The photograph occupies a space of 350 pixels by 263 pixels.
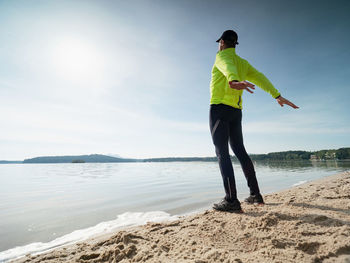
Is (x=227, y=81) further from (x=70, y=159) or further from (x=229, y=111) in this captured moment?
(x=70, y=159)

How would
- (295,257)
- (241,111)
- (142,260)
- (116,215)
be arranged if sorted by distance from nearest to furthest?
(295,257) → (142,260) → (241,111) → (116,215)

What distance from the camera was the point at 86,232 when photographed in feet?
9.18

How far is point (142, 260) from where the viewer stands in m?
1.53

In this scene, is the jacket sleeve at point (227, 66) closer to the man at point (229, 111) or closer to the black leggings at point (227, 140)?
the man at point (229, 111)

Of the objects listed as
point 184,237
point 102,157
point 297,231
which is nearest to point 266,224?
point 297,231

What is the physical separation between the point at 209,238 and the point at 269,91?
8.22ft

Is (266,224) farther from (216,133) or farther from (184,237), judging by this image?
(216,133)

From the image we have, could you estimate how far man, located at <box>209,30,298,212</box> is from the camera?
278cm

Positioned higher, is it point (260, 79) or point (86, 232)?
point (260, 79)

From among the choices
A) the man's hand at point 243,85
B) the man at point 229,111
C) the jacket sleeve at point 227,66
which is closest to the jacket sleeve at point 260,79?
the man at point 229,111

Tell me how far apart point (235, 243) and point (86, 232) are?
2.33 m

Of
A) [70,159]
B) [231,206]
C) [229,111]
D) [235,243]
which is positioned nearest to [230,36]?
[229,111]

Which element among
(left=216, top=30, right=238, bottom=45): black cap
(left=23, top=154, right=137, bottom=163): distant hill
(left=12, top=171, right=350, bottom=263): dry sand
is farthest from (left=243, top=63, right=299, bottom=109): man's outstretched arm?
(left=23, top=154, right=137, bottom=163): distant hill

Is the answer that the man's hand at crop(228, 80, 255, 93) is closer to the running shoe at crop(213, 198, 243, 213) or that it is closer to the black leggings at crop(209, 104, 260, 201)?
the black leggings at crop(209, 104, 260, 201)
